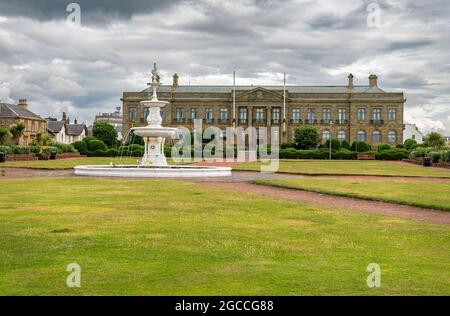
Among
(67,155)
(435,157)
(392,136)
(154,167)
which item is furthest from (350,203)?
(392,136)

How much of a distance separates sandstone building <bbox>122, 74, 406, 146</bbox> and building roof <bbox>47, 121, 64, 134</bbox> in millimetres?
12046

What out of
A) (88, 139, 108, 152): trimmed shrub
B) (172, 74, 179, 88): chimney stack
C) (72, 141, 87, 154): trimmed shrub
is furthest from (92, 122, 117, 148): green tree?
(88, 139, 108, 152): trimmed shrub

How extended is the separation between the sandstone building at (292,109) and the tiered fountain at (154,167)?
2336 inches

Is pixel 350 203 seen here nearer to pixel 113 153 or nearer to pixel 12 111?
pixel 113 153

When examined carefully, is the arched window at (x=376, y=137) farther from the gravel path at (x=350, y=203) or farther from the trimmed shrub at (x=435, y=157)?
the gravel path at (x=350, y=203)

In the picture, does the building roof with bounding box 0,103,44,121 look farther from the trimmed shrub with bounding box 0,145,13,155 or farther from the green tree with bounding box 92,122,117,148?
the trimmed shrub with bounding box 0,145,13,155

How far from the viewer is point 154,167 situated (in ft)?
120

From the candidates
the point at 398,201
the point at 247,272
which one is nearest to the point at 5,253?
the point at 247,272

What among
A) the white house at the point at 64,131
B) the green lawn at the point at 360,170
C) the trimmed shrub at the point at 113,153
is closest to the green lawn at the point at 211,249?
the green lawn at the point at 360,170

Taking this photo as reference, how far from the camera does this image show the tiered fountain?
1272 inches

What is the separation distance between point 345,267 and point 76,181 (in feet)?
65.6
